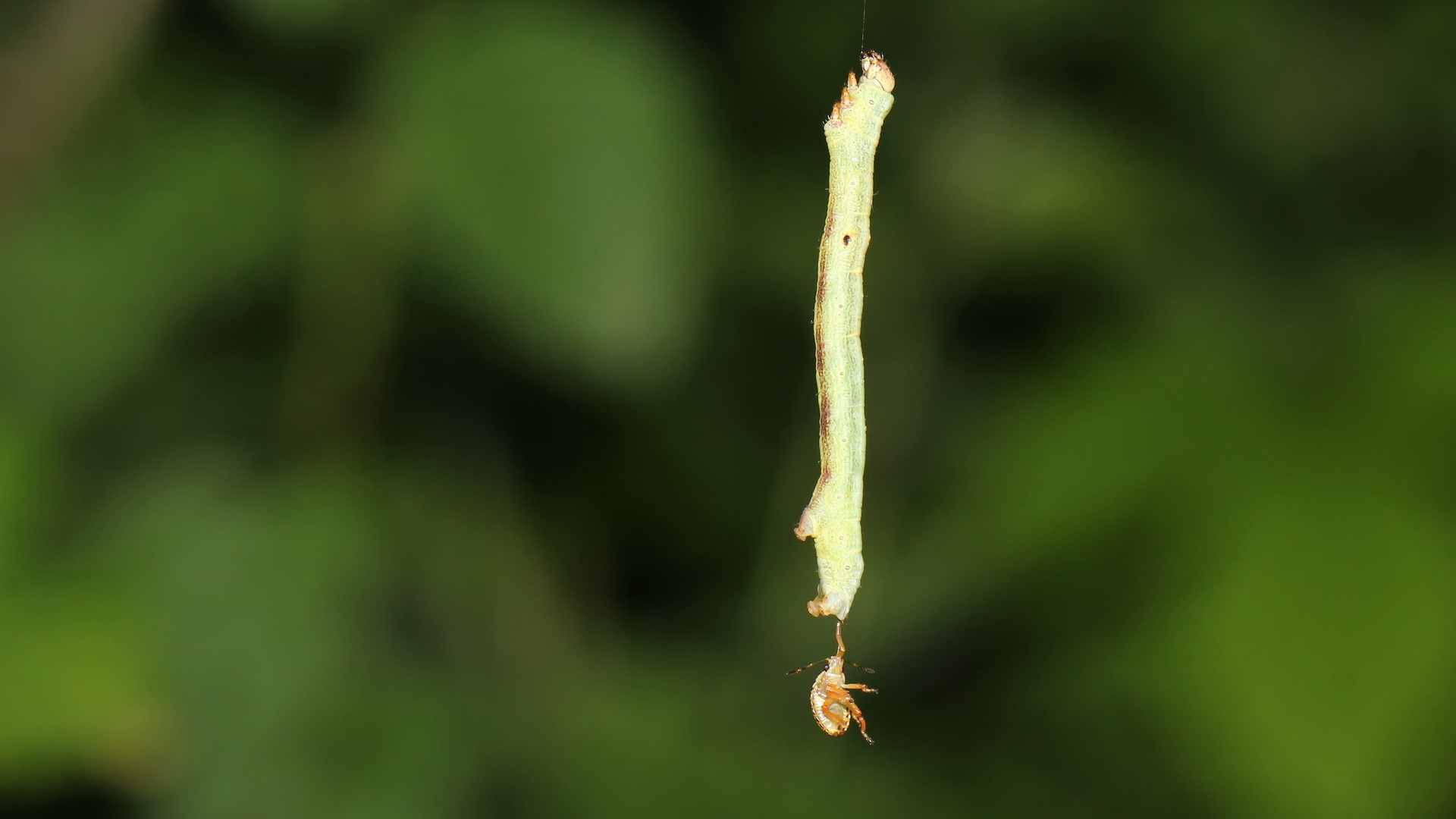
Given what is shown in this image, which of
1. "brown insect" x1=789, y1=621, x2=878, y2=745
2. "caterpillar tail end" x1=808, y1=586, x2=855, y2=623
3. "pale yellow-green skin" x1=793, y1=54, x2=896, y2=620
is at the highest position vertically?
"pale yellow-green skin" x1=793, y1=54, x2=896, y2=620

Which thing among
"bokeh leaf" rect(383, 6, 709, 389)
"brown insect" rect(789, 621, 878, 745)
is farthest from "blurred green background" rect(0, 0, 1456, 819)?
"brown insect" rect(789, 621, 878, 745)

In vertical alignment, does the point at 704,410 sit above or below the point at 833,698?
above

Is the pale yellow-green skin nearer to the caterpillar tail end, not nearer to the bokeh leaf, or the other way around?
the caterpillar tail end

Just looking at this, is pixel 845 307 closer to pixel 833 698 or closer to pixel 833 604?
pixel 833 604

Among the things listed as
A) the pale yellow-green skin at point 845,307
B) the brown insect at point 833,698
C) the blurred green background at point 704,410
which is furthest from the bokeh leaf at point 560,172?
the brown insect at point 833,698

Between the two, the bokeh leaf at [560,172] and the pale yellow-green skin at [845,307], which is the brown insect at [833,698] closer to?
the pale yellow-green skin at [845,307]

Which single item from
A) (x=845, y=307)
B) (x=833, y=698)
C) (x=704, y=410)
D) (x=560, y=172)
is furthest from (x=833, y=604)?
(x=704, y=410)
